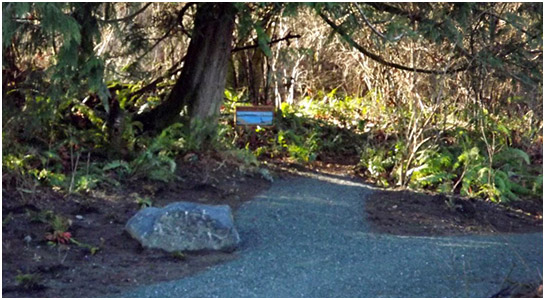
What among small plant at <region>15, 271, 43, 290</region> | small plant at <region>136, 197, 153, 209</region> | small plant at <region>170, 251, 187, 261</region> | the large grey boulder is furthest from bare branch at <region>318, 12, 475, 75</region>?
small plant at <region>15, 271, 43, 290</region>

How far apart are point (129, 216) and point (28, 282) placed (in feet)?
6.63

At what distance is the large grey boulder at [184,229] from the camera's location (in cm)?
698

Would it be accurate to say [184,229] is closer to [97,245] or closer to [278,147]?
[97,245]

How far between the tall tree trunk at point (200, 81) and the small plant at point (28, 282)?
4.80m

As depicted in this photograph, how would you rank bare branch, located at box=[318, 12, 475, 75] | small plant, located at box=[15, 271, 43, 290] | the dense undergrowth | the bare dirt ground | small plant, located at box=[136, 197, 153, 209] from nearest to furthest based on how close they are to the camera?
1. small plant, located at box=[15, 271, 43, 290]
2. the bare dirt ground
3. small plant, located at box=[136, 197, 153, 209]
4. the dense undergrowth
5. bare branch, located at box=[318, 12, 475, 75]

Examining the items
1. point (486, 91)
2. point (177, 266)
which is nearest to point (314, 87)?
point (486, 91)

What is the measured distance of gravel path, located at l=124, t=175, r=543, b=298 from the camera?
19.6 ft

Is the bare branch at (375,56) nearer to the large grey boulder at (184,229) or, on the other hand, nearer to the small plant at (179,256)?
the large grey boulder at (184,229)

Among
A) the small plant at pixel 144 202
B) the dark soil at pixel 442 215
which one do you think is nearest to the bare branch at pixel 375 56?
the dark soil at pixel 442 215

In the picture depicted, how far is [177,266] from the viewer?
21.5ft

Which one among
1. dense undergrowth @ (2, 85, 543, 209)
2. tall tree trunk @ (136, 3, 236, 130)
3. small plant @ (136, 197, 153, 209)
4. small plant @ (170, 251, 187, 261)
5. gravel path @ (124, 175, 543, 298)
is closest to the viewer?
gravel path @ (124, 175, 543, 298)

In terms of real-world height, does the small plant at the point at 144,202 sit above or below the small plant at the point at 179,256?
above

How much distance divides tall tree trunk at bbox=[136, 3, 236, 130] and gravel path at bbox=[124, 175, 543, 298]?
2.23 m

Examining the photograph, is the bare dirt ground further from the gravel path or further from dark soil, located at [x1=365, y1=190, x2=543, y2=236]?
the gravel path
